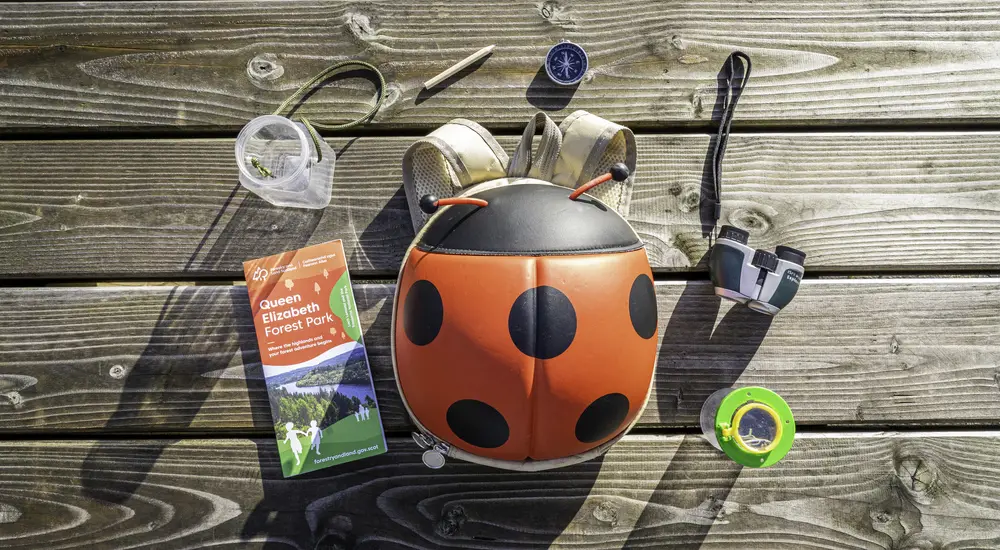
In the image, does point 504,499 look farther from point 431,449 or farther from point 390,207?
point 390,207

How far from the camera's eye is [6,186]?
1.07m

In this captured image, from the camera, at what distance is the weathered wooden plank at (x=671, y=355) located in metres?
1.04

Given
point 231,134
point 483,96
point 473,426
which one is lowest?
point 473,426

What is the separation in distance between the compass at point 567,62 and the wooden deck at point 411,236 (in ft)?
0.10

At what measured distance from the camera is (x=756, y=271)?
37.4 inches

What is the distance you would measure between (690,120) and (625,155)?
17cm

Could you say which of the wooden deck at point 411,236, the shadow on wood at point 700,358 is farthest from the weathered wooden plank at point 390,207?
the shadow on wood at point 700,358

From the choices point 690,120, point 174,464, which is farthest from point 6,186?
point 690,120

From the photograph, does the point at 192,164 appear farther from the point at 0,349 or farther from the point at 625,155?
the point at 625,155

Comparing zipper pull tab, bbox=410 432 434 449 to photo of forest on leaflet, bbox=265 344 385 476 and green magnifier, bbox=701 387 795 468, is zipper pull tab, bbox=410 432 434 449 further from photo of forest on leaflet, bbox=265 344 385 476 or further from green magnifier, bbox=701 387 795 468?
green magnifier, bbox=701 387 795 468

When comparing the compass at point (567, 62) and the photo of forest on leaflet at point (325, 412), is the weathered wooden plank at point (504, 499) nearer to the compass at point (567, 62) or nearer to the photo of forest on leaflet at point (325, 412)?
the photo of forest on leaflet at point (325, 412)

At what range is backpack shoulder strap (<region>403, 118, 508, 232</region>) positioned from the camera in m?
0.96

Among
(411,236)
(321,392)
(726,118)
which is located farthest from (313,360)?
(726,118)

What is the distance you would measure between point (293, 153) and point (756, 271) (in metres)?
0.88
